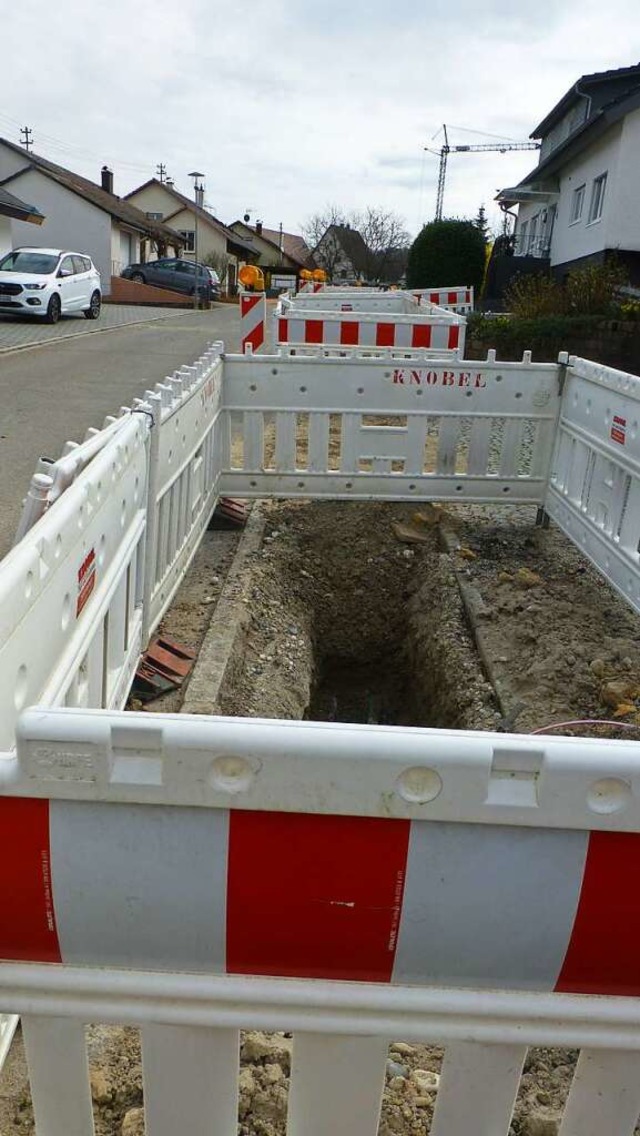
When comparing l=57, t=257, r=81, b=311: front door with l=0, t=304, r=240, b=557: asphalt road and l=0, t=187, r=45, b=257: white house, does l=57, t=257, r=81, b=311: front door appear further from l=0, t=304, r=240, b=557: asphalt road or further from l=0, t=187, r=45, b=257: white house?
l=0, t=187, r=45, b=257: white house

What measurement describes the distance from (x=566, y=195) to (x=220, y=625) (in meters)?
29.8

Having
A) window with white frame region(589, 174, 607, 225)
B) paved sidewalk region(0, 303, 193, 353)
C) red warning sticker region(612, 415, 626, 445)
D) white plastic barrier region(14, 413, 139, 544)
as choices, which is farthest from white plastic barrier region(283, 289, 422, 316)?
window with white frame region(589, 174, 607, 225)

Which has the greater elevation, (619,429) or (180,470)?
(619,429)

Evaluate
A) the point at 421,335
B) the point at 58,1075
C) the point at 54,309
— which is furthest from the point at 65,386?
the point at 58,1075

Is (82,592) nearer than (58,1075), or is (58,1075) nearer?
(58,1075)

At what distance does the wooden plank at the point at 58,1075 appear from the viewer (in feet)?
4.90

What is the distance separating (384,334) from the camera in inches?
360

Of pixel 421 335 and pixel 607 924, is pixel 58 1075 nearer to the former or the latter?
pixel 607 924

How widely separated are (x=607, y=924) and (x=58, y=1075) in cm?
98

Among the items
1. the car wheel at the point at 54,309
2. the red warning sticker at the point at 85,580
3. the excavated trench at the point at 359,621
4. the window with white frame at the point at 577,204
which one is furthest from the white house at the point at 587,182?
the red warning sticker at the point at 85,580

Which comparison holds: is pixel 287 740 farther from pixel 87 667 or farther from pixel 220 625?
pixel 220 625

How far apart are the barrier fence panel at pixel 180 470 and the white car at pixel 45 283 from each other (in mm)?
16641

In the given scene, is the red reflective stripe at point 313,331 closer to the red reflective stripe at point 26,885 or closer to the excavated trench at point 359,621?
the excavated trench at point 359,621

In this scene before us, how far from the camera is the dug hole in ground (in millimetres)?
2256
